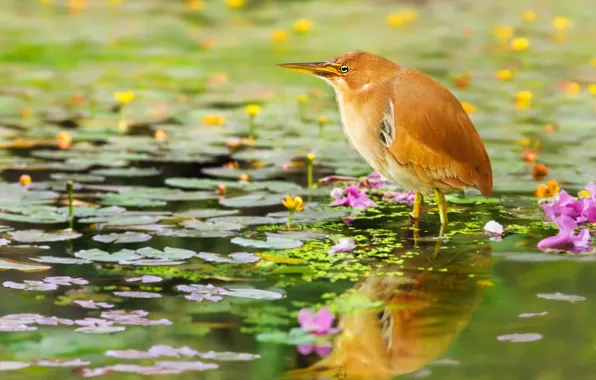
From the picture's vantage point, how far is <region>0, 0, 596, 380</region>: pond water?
3268 millimetres

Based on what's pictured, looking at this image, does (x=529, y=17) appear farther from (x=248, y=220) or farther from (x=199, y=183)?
(x=248, y=220)

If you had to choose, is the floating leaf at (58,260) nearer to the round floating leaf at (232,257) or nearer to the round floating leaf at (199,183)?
the round floating leaf at (232,257)

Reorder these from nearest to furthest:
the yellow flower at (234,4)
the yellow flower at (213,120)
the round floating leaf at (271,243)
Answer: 1. the round floating leaf at (271,243)
2. the yellow flower at (213,120)
3. the yellow flower at (234,4)

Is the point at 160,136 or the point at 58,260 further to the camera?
the point at 160,136

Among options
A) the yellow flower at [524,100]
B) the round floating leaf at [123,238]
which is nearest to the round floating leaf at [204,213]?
the round floating leaf at [123,238]

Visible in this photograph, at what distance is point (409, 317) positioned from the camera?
141 inches

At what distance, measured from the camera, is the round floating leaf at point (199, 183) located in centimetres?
557

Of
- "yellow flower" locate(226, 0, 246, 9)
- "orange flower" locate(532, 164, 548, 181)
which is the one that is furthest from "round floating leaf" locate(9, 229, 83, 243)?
"yellow flower" locate(226, 0, 246, 9)

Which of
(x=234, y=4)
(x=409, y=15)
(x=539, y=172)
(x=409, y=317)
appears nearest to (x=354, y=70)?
(x=409, y=317)

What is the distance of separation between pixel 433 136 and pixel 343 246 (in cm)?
59

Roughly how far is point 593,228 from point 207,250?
161 cm

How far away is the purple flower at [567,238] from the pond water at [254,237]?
5 centimetres

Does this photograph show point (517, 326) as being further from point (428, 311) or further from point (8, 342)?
point (8, 342)

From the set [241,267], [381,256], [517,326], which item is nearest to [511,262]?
[381,256]
